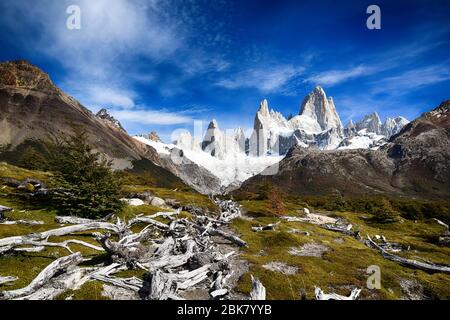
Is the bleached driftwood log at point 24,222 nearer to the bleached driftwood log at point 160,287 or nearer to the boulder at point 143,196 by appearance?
the bleached driftwood log at point 160,287

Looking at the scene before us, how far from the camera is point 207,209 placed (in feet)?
217

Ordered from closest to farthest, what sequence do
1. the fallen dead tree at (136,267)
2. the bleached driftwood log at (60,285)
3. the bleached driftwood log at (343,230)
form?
the bleached driftwood log at (60,285) → the fallen dead tree at (136,267) → the bleached driftwood log at (343,230)

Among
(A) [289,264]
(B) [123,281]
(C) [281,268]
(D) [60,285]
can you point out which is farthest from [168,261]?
(A) [289,264]

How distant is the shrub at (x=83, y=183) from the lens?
117 ft

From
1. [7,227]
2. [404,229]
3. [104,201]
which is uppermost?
[104,201]

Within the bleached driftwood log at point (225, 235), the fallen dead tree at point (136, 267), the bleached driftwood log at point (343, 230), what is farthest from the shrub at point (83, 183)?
the bleached driftwood log at point (343, 230)

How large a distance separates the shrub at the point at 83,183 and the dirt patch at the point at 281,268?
2201 cm

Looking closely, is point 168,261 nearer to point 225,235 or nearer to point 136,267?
point 136,267

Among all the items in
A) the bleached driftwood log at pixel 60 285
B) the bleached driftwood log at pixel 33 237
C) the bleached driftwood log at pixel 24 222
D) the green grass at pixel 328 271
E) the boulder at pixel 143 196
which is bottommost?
the green grass at pixel 328 271

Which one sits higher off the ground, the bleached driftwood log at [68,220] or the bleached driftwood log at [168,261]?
the bleached driftwood log at [68,220]

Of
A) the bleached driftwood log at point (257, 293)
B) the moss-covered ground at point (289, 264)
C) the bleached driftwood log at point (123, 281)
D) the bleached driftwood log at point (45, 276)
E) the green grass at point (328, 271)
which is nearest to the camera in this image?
the bleached driftwood log at point (45, 276)
